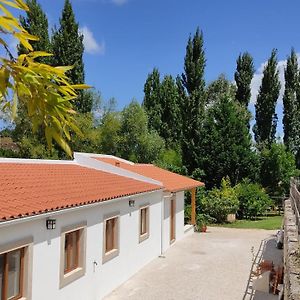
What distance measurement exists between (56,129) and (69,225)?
8780 mm

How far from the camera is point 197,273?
15641 mm

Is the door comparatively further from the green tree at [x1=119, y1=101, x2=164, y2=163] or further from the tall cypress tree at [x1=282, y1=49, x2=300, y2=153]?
the tall cypress tree at [x1=282, y1=49, x2=300, y2=153]

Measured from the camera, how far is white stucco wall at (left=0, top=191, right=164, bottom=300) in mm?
8836

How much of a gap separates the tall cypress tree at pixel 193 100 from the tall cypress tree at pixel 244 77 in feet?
19.5

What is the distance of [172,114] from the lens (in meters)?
47.3

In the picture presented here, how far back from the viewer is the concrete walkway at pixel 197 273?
42.7ft

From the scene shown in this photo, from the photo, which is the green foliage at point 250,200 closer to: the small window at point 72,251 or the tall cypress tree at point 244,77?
the tall cypress tree at point 244,77

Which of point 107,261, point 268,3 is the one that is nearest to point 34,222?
point 107,261

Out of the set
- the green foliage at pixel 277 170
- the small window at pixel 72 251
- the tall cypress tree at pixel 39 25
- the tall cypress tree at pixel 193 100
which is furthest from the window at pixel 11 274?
the green foliage at pixel 277 170

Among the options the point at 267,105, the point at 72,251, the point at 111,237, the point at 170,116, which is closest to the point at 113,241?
the point at 111,237

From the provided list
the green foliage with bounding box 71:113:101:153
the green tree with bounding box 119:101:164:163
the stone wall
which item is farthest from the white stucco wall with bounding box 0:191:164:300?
the green foliage with bounding box 71:113:101:153

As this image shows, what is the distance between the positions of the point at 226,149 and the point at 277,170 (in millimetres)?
6375

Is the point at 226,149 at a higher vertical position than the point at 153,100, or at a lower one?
lower

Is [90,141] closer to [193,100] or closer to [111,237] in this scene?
[193,100]
